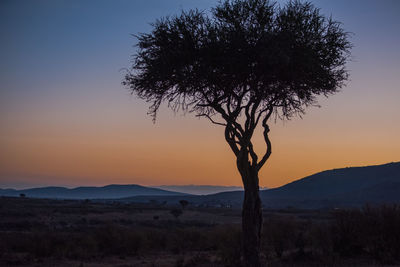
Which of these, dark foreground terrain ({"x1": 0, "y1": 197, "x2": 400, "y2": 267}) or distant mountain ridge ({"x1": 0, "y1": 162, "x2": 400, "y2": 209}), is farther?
distant mountain ridge ({"x1": 0, "y1": 162, "x2": 400, "y2": 209})

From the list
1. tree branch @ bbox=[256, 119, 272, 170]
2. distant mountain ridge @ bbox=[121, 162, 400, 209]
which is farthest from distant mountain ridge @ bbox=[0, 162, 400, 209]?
tree branch @ bbox=[256, 119, 272, 170]

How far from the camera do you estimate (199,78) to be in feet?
48.2

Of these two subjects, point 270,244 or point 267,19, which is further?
point 270,244

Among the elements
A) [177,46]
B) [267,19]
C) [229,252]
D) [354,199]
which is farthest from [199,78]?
[354,199]

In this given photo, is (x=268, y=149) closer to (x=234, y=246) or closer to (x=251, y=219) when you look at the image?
(x=251, y=219)

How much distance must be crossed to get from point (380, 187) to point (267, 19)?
410ft

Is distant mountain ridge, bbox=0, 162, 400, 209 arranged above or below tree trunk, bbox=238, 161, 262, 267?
above

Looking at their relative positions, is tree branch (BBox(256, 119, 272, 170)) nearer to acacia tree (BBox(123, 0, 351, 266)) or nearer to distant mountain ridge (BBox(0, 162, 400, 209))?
acacia tree (BBox(123, 0, 351, 266))

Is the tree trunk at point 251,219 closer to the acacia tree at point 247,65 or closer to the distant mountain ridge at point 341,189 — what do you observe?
the acacia tree at point 247,65

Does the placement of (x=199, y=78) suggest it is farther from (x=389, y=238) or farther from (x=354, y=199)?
(x=354, y=199)

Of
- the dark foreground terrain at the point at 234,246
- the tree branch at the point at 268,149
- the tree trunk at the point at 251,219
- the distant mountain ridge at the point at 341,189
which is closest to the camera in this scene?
the tree trunk at the point at 251,219

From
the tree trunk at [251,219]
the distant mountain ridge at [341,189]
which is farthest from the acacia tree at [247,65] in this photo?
the distant mountain ridge at [341,189]

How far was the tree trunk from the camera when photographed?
13.8 metres

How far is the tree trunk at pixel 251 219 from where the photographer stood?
13.8m
